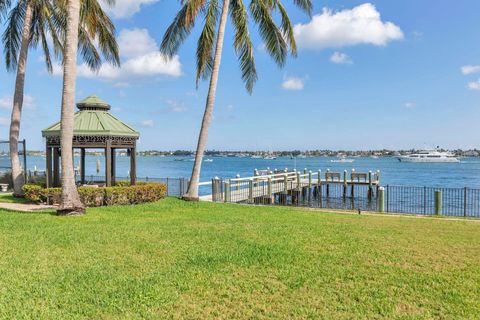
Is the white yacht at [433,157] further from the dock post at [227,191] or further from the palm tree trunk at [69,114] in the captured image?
the palm tree trunk at [69,114]

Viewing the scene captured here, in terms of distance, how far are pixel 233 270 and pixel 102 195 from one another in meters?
9.04

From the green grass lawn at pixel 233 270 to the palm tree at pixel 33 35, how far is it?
25.0ft

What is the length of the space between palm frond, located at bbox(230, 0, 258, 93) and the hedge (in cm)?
630

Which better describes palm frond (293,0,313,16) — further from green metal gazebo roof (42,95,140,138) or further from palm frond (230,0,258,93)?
green metal gazebo roof (42,95,140,138)

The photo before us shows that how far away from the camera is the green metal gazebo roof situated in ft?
48.7

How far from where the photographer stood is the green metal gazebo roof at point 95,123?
14.8 m

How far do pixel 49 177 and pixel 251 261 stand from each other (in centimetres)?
1186

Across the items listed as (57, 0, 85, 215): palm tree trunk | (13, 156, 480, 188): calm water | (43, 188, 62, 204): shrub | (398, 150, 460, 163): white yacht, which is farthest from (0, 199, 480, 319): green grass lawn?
(398, 150, 460, 163): white yacht

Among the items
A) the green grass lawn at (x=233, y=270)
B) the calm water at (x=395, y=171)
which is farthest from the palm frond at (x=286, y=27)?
the calm water at (x=395, y=171)

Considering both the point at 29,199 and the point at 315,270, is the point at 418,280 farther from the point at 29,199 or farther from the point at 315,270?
the point at 29,199

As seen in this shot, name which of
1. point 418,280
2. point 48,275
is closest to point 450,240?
point 418,280

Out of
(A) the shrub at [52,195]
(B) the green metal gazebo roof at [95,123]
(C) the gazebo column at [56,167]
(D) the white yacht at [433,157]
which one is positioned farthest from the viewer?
(D) the white yacht at [433,157]

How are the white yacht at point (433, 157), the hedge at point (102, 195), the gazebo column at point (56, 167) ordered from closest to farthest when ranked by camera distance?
1. the hedge at point (102, 195)
2. the gazebo column at point (56, 167)
3. the white yacht at point (433, 157)

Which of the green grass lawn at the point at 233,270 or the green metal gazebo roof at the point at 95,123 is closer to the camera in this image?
the green grass lawn at the point at 233,270
